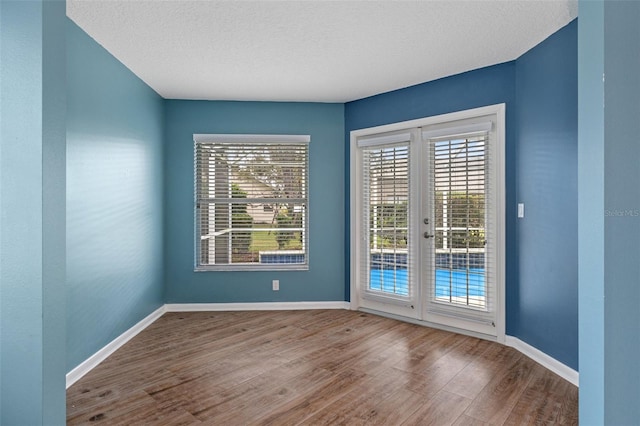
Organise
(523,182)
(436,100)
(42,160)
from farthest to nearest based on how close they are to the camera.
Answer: (436,100)
(523,182)
(42,160)

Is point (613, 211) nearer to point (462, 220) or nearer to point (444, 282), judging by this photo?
point (462, 220)

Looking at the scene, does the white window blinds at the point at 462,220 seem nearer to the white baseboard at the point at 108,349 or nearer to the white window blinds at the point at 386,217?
the white window blinds at the point at 386,217

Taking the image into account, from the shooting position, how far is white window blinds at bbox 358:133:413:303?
12.8 ft

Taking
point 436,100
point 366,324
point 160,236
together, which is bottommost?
point 366,324

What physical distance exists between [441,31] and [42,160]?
2.58 m

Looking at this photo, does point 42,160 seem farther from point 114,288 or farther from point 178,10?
point 114,288

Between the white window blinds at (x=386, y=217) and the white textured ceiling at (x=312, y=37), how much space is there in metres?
0.72

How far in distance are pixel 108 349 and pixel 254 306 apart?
1.64 meters

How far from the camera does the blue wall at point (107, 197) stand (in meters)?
2.53

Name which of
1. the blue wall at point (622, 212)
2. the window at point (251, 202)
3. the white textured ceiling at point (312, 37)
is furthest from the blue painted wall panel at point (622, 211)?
the window at point (251, 202)

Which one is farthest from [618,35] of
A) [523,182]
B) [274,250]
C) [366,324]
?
[274,250]

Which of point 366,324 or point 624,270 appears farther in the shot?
point 366,324

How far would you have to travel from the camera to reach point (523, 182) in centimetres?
304

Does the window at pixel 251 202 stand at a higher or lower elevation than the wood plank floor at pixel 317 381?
higher
